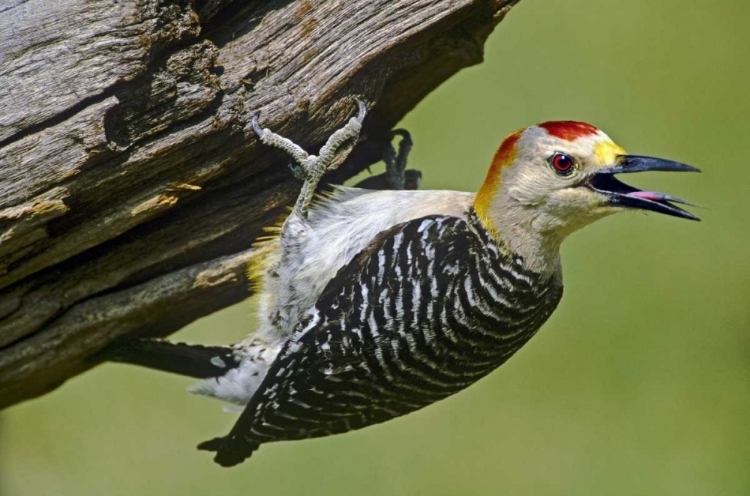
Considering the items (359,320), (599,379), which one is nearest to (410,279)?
(359,320)

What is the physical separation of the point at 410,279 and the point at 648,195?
0.96 metres

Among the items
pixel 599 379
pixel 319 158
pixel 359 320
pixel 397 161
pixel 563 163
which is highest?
pixel 563 163

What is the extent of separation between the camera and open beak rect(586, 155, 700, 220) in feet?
10.1

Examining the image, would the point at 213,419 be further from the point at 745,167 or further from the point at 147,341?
the point at 745,167

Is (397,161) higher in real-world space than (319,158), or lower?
higher

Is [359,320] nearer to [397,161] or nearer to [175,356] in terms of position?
[175,356]

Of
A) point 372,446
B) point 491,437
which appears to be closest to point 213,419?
point 372,446

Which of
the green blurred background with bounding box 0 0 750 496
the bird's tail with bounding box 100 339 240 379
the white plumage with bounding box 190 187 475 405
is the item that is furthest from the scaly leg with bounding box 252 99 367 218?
the green blurred background with bounding box 0 0 750 496

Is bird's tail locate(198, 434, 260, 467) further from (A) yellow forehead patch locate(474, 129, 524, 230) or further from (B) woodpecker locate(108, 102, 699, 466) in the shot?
(A) yellow forehead patch locate(474, 129, 524, 230)

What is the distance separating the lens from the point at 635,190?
3.22 meters

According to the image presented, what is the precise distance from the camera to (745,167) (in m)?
5.96

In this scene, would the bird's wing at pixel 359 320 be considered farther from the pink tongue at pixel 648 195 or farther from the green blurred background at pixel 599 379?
the green blurred background at pixel 599 379

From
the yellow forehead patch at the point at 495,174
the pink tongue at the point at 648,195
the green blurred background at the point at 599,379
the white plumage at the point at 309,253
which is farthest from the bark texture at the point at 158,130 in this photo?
the green blurred background at the point at 599,379

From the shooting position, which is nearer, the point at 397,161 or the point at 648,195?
the point at 648,195
